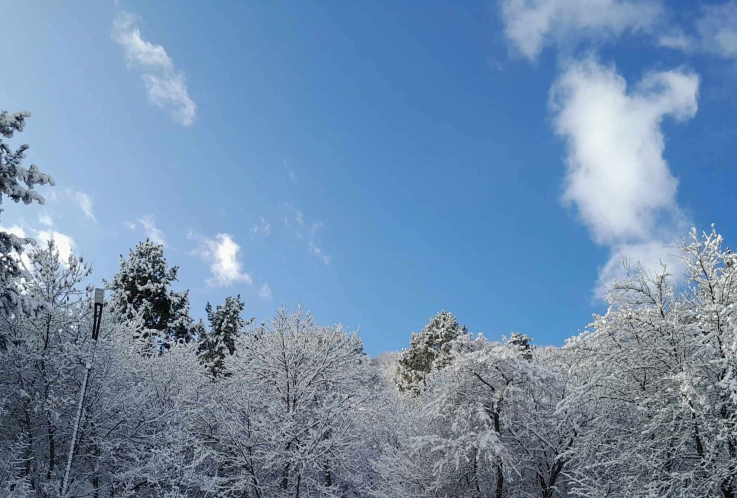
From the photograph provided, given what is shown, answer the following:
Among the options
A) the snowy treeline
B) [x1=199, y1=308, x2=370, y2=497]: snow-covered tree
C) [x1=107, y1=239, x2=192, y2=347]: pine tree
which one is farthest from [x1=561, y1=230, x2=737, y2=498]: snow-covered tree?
[x1=107, y1=239, x2=192, y2=347]: pine tree

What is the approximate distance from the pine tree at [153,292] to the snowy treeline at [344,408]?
13.4m

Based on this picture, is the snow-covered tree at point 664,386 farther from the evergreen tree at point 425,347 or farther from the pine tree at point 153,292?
Answer: the evergreen tree at point 425,347

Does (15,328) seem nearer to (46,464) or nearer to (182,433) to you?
(46,464)

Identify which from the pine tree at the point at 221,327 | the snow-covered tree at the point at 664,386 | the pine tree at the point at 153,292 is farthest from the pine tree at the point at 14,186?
the pine tree at the point at 221,327

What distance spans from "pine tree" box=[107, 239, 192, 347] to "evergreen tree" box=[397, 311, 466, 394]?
20.2m

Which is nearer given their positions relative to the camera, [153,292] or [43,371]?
[43,371]

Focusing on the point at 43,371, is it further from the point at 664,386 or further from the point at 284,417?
the point at 664,386

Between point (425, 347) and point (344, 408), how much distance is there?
2691 centimetres

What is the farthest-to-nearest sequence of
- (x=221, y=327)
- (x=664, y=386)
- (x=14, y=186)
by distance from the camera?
(x=221, y=327) < (x=14, y=186) < (x=664, y=386)

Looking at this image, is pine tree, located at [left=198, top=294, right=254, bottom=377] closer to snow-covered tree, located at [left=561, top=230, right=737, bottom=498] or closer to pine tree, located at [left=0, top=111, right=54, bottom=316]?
pine tree, located at [left=0, top=111, right=54, bottom=316]

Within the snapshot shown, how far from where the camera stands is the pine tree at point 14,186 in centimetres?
1275

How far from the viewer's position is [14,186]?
42.4 ft

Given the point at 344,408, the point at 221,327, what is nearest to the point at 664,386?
the point at 344,408

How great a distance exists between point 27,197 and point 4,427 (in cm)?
754
